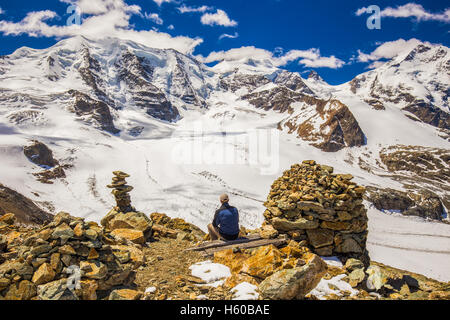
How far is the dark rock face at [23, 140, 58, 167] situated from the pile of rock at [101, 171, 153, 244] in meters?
51.2

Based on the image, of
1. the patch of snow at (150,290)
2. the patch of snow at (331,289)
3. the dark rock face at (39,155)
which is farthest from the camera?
the dark rock face at (39,155)

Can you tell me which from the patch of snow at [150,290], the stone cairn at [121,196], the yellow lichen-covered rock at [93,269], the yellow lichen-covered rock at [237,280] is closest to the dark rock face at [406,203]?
the stone cairn at [121,196]

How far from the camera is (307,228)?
414 inches

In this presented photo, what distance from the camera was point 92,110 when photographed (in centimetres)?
12194

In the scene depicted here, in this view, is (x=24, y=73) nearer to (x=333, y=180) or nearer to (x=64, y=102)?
(x=64, y=102)

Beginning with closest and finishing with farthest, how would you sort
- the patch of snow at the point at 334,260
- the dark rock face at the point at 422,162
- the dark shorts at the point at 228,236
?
the dark shorts at the point at 228,236 < the patch of snow at the point at 334,260 < the dark rock face at the point at 422,162

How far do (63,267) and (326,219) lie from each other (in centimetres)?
943

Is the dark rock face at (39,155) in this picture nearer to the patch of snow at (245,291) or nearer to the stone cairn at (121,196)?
the stone cairn at (121,196)

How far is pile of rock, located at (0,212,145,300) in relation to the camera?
16.2 feet

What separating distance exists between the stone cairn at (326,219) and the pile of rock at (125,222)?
19.2 feet

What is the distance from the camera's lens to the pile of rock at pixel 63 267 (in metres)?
4.95

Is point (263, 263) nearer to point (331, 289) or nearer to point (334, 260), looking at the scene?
point (331, 289)

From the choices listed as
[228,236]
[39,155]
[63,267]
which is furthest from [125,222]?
[39,155]
